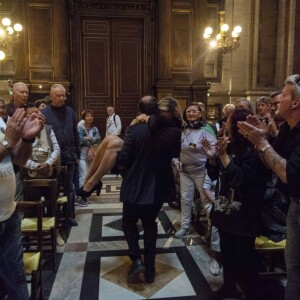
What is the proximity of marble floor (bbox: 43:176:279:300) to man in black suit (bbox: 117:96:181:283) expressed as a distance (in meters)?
0.20

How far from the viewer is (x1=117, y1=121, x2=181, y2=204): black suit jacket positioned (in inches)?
116

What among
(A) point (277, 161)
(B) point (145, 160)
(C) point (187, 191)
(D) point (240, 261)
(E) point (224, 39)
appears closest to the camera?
(A) point (277, 161)

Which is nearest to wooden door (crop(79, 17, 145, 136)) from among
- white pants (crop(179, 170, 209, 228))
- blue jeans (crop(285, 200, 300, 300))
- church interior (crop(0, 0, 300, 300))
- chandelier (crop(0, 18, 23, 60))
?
church interior (crop(0, 0, 300, 300))

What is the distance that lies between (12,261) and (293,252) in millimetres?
1617

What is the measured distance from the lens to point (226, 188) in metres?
2.59

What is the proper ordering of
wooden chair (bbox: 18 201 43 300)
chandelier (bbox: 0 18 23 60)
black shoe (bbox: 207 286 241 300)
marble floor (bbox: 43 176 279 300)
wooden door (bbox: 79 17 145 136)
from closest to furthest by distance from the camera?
1. wooden chair (bbox: 18 201 43 300)
2. black shoe (bbox: 207 286 241 300)
3. marble floor (bbox: 43 176 279 300)
4. chandelier (bbox: 0 18 23 60)
5. wooden door (bbox: 79 17 145 136)

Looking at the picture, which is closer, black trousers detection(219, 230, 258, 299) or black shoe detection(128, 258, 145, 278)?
black trousers detection(219, 230, 258, 299)

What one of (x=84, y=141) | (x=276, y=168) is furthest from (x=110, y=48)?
(x=276, y=168)

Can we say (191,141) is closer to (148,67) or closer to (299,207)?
(299,207)

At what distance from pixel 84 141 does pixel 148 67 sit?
3.73m

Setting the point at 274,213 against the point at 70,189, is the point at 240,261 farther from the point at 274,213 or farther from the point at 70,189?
the point at 70,189

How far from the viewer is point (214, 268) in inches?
129

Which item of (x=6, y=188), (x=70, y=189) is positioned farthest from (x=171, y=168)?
(x=70, y=189)

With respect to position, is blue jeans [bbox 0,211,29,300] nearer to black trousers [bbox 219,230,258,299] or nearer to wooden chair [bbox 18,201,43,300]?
wooden chair [bbox 18,201,43,300]
